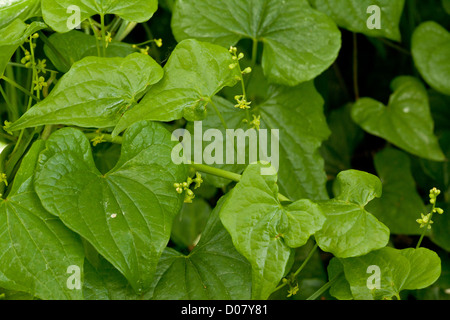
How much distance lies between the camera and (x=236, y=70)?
820mm

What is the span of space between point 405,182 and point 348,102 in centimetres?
33

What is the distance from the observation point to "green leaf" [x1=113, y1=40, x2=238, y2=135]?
792 millimetres

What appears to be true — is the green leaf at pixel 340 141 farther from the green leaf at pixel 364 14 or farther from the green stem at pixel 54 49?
the green stem at pixel 54 49

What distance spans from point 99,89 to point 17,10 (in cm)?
24

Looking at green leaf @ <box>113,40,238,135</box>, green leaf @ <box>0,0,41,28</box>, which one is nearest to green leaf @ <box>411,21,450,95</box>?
green leaf @ <box>113,40,238,135</box>

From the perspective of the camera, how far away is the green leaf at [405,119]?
1.20 metres

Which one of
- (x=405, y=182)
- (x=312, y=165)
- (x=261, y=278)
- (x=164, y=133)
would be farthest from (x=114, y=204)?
(x=405, y=182)

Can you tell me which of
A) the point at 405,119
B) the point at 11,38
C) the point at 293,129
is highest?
the point at 11,38

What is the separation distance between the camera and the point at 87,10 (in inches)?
33.1

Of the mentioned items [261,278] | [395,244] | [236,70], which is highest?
[236,70]

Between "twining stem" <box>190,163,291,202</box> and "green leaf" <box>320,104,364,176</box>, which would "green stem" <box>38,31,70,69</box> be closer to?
"twining stem" <box>190,163,291,202</box>

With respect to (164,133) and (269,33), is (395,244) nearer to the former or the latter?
(269,33)

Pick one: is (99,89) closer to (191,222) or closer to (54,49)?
(54,49)

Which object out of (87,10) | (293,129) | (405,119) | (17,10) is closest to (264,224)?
(293,129)
